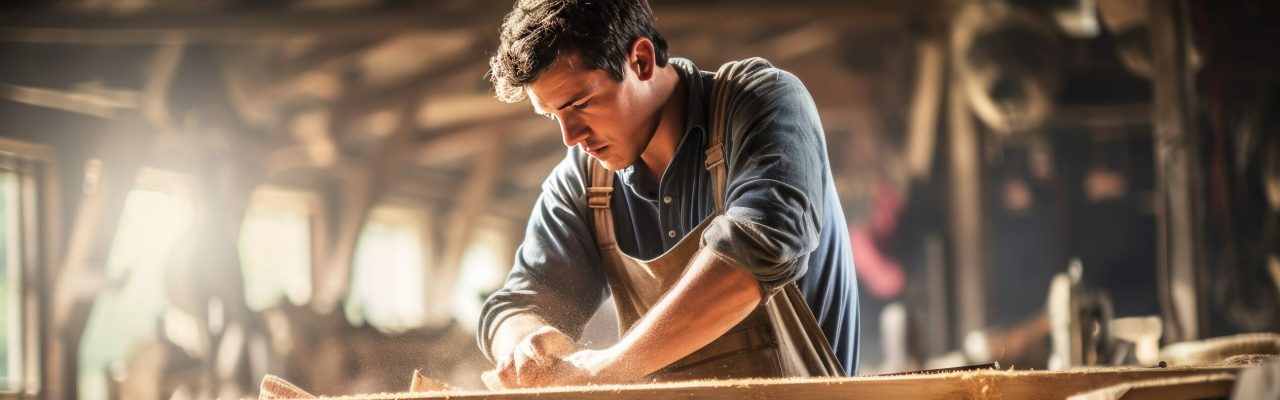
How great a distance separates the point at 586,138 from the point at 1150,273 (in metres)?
7.57

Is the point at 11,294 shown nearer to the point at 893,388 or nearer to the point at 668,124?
the point at 668,124

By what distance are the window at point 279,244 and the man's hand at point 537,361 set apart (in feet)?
17.8

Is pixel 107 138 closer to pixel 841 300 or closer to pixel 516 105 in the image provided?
pixel 516 105

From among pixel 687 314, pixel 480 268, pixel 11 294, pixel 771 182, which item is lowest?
pixel 480 268

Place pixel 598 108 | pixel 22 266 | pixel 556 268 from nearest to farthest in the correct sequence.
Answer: pixel 598 108 < pixel 556 268 < pixel 22 266

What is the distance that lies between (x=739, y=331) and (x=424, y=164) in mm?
5687

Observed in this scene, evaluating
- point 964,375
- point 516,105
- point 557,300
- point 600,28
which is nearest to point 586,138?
point 600,28

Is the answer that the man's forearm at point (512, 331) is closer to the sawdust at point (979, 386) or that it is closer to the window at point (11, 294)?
the sawdust at point (979, 386)

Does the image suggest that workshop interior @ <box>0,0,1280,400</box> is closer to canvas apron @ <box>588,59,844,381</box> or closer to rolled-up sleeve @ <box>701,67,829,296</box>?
canvas apron @ <box>588,59,844,381</box>

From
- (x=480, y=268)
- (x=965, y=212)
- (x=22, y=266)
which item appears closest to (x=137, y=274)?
(x=22, y=266)

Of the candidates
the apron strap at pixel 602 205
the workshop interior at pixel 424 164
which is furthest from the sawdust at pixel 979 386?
the workshop interior at pixel 424 164

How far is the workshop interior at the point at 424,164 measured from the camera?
6441 mm

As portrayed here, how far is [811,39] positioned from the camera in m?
7.56

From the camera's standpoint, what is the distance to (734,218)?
6.09 feet
